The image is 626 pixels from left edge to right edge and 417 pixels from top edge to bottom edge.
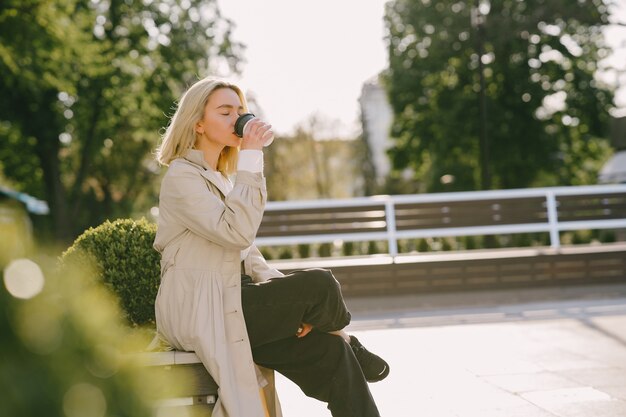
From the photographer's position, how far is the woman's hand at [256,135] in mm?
3416

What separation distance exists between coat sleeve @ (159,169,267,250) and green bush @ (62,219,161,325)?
1.01 metres

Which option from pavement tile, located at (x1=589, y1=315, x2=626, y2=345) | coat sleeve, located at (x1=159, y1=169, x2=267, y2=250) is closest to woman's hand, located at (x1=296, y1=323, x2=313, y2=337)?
coat sleeve, located at (x1=159, y1=169, x2=267, y2=250)

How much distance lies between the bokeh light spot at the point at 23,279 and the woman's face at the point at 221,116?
9.14 feet

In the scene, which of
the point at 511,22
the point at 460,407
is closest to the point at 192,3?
the point at 511,22

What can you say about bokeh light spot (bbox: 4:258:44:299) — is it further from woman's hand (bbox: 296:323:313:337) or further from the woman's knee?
woman's hand (bbox: 296:323:313:337)

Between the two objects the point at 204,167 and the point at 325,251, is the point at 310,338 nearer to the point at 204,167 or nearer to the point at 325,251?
the point at 204,167

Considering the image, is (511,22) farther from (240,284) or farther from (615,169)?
(240,284)

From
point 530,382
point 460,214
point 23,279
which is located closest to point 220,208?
point 23,279

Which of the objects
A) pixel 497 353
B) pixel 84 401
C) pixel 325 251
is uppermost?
pixel 84 401

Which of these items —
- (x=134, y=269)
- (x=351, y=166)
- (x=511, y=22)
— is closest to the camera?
(x=134, y=269)

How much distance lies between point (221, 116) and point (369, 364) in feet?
4.39

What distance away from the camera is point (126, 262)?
4383mm

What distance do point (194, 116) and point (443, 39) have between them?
30.0 meters

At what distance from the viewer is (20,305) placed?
952mm
